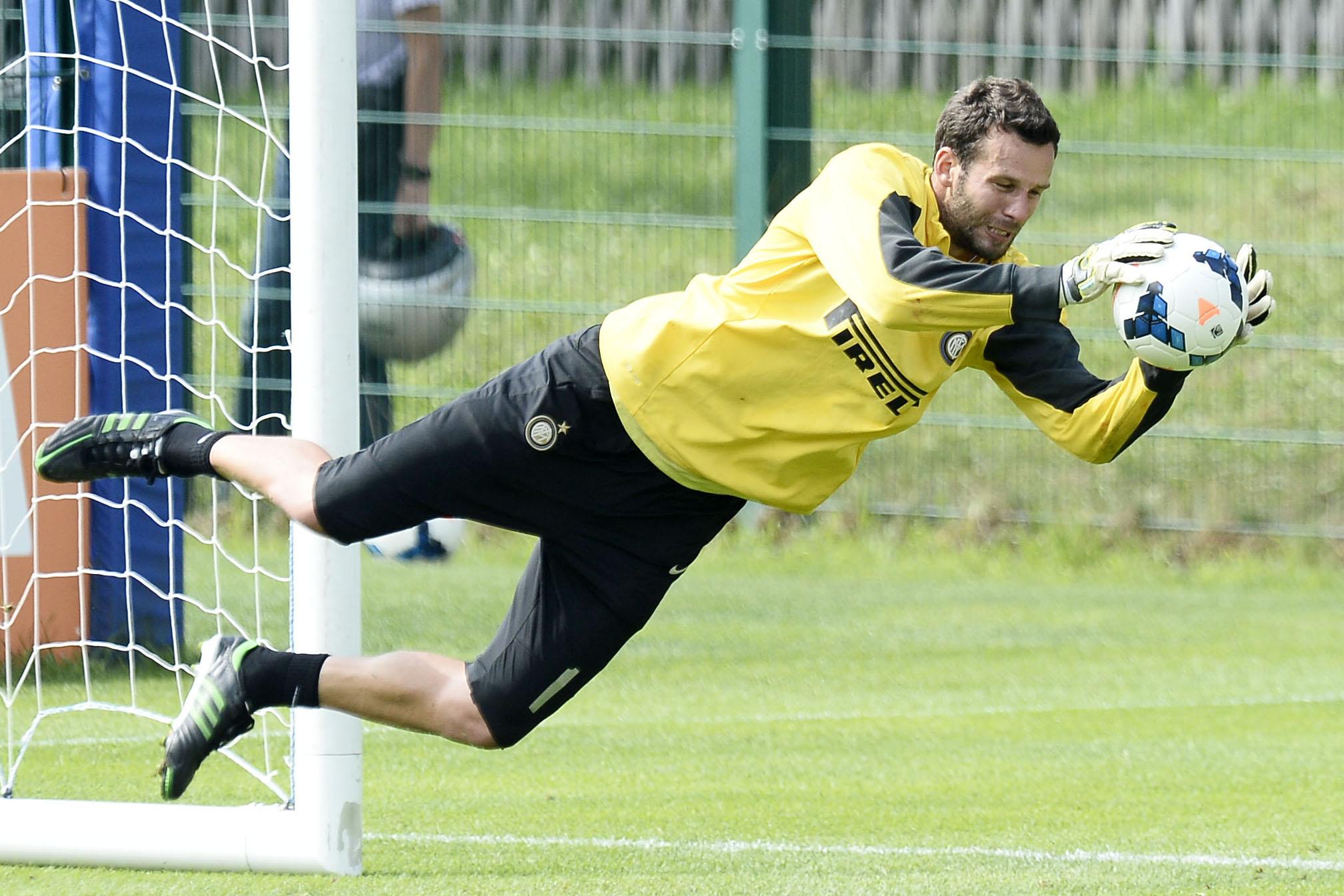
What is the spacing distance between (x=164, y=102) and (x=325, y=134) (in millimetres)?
2556

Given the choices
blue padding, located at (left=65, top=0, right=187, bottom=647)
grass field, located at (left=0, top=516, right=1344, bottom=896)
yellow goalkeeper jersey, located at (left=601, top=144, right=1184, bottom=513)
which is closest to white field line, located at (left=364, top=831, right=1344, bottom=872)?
grass field, located at (left=0, top=516, right=1344, bottom=896)

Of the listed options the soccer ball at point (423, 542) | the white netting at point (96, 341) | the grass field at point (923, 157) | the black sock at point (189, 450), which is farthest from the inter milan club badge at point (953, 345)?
the grass field at point (923, 157)

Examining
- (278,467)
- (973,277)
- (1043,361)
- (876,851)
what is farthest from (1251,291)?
(278,467)

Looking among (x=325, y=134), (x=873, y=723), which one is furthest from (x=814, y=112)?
(x=325, y=134)

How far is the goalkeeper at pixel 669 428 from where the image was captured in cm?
437

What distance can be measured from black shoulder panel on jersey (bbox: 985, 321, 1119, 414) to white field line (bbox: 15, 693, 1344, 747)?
8.21 ft

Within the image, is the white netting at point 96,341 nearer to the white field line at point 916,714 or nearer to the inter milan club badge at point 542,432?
the white field line at point 916,714

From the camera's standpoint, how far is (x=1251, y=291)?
13.8 feet

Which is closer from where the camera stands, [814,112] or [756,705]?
[756,705]

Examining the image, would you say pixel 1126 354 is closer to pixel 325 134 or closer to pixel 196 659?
pixel 196 659

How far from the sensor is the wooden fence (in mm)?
9930

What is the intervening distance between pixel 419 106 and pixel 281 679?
567 cm

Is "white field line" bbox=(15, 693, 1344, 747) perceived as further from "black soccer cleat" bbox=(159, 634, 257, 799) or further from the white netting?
"black soccer cleat" bbox=(159, 634, 257, 799)

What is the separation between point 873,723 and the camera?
7.04 m
